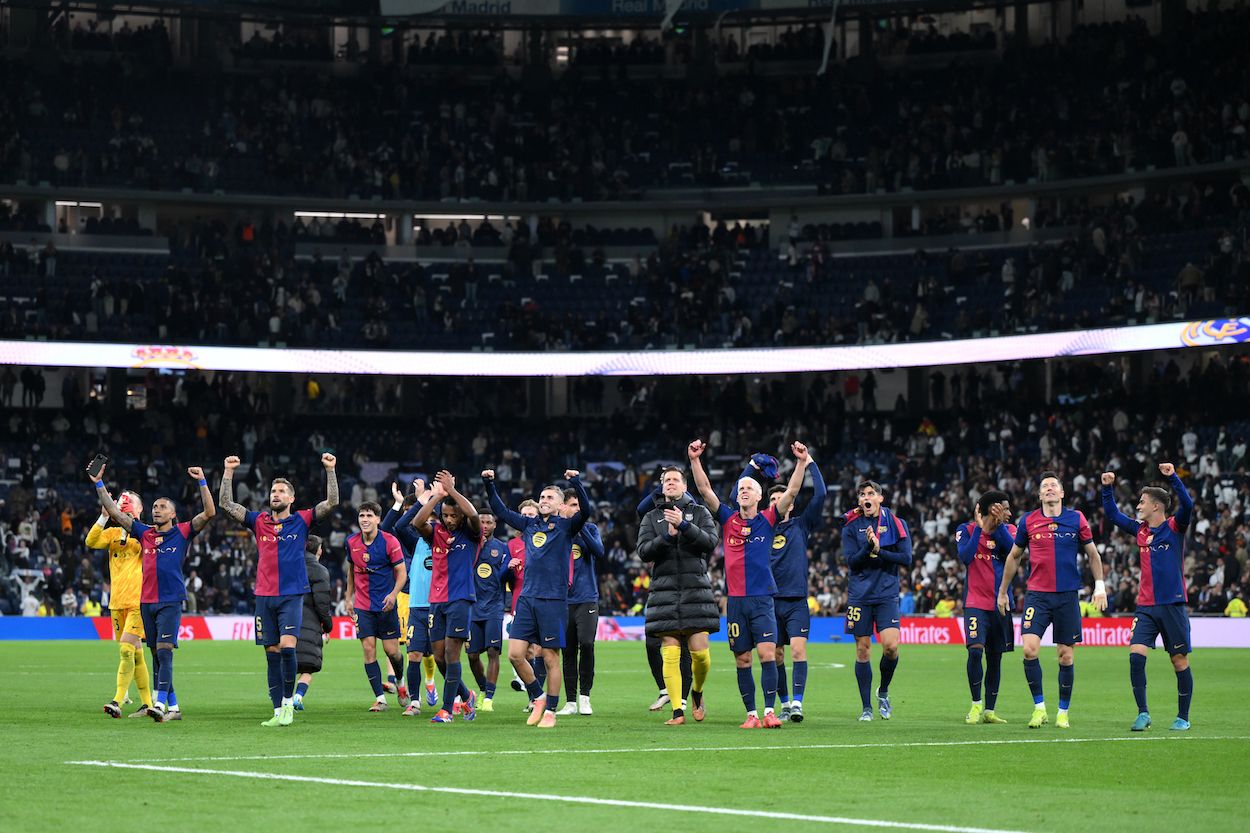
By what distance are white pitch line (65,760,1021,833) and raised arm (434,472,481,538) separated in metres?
5.25

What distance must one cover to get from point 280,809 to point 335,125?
52.8 meters

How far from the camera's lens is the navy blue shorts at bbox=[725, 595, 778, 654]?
18359 mm

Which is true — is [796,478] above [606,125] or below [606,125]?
below

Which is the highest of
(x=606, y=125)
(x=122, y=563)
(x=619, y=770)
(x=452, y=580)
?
(x=606, y=125)

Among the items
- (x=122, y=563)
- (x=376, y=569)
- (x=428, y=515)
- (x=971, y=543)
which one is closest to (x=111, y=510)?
(x=122, y=563)

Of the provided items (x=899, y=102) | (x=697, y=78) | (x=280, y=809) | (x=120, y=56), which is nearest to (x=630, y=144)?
(x=697, y=78)

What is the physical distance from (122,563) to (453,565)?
161 inches

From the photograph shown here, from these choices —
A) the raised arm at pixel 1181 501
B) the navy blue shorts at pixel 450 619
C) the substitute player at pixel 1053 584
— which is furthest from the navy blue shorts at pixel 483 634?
the raised arm at pixel 1181 501

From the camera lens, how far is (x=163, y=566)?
65.0 feet

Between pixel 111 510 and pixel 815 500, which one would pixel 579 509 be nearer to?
pixel 815 500

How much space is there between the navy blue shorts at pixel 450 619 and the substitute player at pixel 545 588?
3.14 feet

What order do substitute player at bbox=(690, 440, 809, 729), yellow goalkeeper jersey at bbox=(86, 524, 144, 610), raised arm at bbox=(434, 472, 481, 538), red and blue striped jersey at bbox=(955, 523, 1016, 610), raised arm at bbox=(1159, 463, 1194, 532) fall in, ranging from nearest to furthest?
raised arm at bbox=(1159, 463, 1194, 532), substitute player at bbox=(690, 440, 809, 729), raised arm at bbox=(434, 472, 481, 538), red and blue striped jersey at bbox=(955, 523, 1016, 610), yellow goalkeeper jersey at bbox=(86, 524, 144, 610)

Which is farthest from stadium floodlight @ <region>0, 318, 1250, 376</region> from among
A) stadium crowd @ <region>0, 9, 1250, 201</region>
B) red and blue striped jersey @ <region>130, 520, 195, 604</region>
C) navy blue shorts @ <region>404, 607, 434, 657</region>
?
red and blue striped jersey @ <region>130, 520, 195, 604</region>

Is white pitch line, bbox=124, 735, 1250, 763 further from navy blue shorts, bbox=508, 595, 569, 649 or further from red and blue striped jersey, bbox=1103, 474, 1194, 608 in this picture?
navy blue shorts, bbox=508, 595, 569, 649
